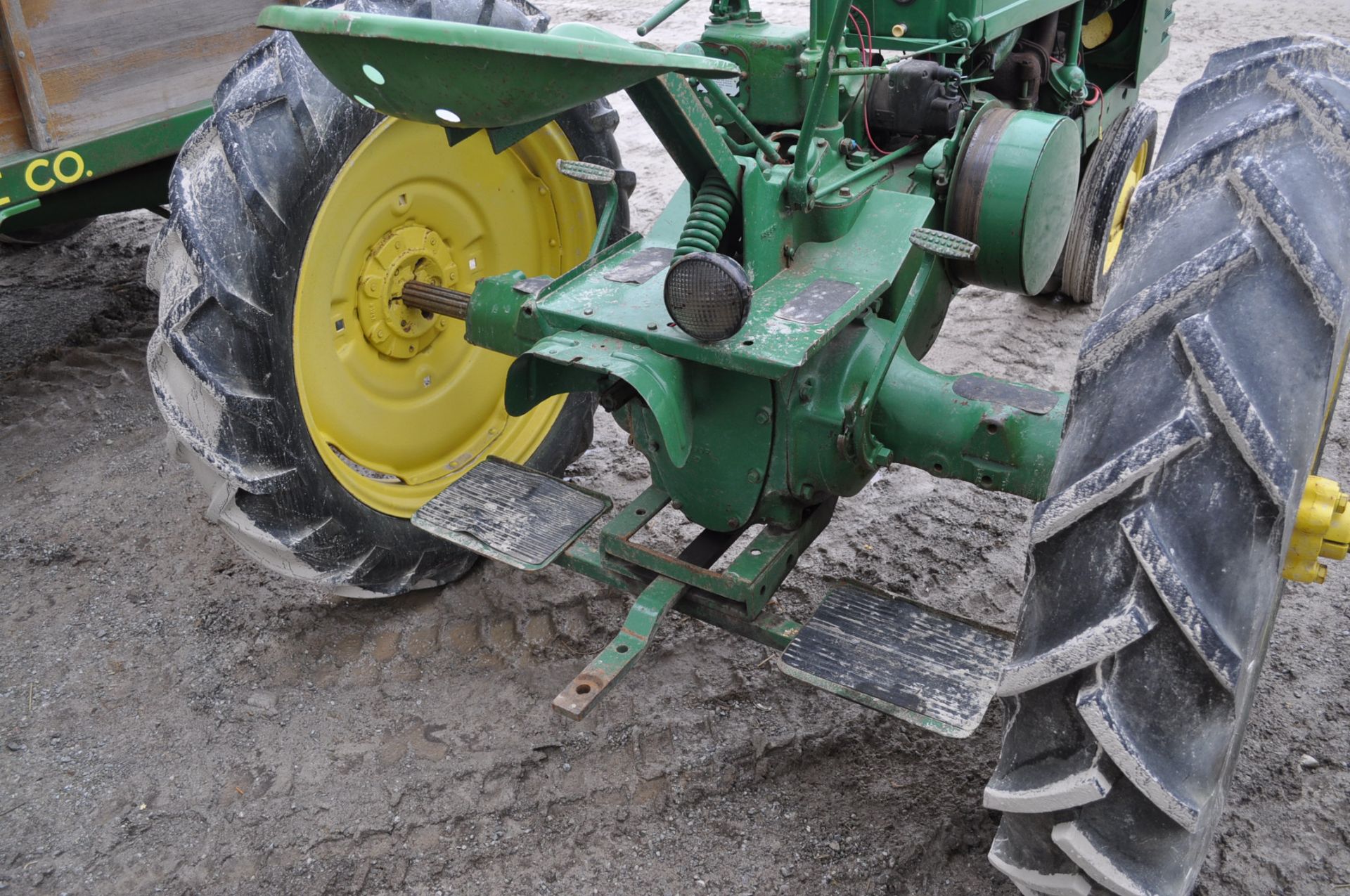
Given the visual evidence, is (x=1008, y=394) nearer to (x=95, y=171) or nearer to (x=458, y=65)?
Result: (x=458, y=65)

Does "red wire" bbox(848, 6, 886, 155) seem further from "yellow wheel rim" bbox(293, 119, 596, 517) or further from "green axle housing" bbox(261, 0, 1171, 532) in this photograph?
"yellow wheel rim" bbox(293, 119, 596, 517)

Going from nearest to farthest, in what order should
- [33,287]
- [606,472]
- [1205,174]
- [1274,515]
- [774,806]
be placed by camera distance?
[1274,515]
[1205,174]
[774,806]
[606,472]
[33,287]

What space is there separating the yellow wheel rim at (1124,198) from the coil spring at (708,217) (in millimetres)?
2459

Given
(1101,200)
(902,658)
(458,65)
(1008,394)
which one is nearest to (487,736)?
(902,658)

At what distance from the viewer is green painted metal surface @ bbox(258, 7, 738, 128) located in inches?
55.9

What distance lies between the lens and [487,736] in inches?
96.2

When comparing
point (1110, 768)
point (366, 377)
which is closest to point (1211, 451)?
point (1110, 768)

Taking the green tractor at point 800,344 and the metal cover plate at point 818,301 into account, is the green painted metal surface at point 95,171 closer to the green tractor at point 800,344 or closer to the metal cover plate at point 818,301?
the green tractor at point 800,344

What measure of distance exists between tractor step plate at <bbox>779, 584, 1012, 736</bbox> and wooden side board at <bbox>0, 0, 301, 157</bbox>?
2.30m

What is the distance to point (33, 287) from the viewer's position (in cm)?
445

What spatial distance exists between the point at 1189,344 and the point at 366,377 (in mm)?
1958

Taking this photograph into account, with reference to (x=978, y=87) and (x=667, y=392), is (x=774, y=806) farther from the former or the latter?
(x=978, y=87)

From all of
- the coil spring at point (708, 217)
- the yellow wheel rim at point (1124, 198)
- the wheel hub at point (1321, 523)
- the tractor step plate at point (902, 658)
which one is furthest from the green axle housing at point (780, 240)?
the yellow wheel rim at point (1124, 198)

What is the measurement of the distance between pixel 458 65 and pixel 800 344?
741mm
